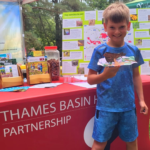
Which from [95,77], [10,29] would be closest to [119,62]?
[95,77]

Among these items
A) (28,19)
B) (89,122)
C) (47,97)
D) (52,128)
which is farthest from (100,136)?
(28,19)

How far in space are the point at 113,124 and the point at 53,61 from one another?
0.81 metres

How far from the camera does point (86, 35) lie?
1.74 metres

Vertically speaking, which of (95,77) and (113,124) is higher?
(95,77)

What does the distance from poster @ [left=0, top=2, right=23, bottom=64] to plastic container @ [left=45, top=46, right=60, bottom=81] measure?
2.89 m

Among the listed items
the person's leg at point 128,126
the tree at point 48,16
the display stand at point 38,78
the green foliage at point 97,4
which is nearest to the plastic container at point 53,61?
the display stand at point 38,78

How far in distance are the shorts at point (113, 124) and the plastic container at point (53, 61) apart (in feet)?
2.17

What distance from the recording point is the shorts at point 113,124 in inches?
41.9

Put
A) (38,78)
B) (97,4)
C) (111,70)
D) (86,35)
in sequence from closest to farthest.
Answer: (111,70) → (38,78) → (86,35) → (97,4)

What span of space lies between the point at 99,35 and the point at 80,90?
2.61 ft

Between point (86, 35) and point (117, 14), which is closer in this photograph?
point (117, 14)

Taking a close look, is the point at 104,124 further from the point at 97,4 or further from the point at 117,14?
the point at 97,4

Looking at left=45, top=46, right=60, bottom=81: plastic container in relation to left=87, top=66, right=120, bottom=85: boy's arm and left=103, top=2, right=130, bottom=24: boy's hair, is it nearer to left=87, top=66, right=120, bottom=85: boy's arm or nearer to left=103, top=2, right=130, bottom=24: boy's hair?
left=87, top=66, right=120, bottom=85: boy's arm

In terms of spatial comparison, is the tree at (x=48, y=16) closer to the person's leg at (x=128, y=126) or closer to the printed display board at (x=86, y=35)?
the printed display board at (x=86, y=35)
